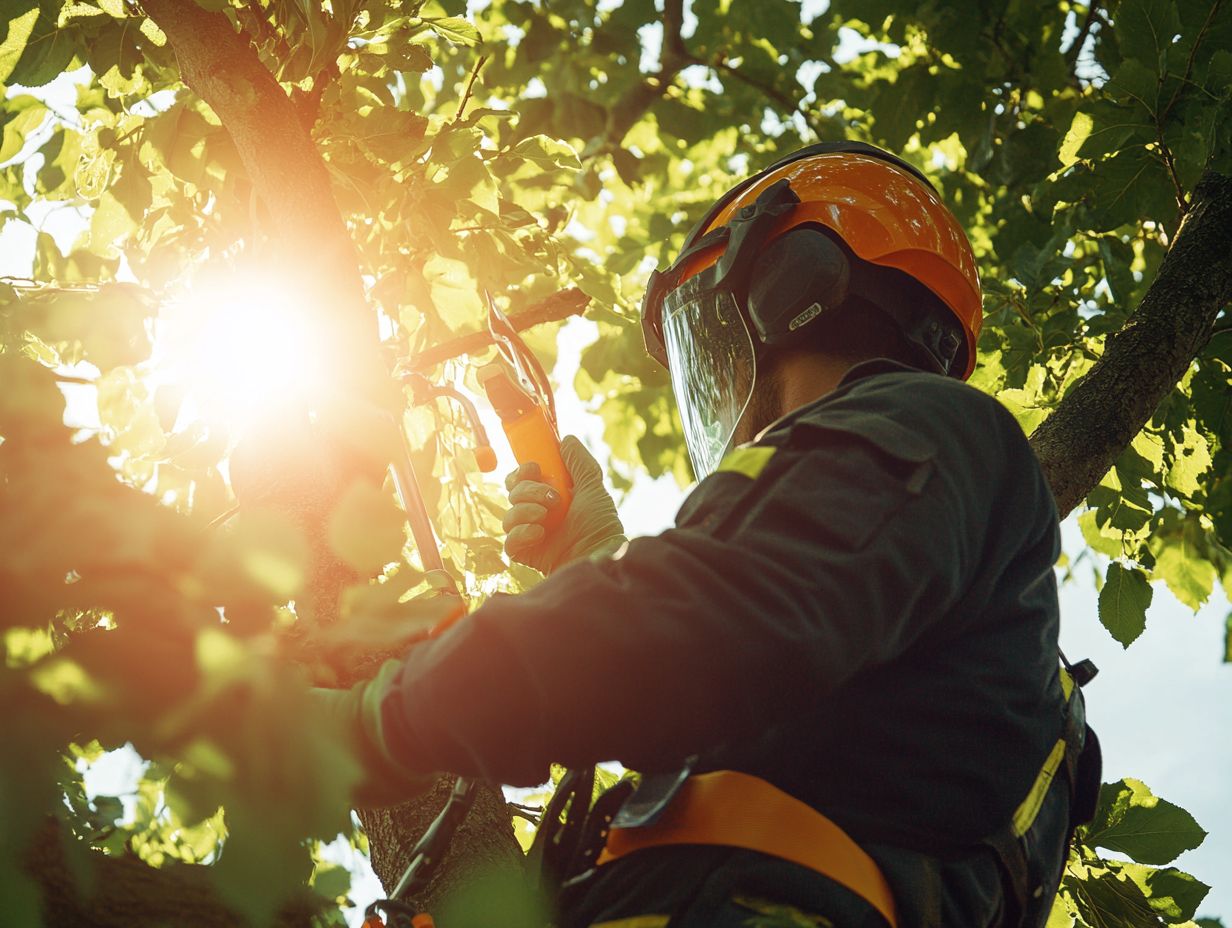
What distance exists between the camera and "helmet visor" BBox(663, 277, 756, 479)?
2074 millimetres

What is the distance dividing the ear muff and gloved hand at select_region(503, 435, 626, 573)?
633mm

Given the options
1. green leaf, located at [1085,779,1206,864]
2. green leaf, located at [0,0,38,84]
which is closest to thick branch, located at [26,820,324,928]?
green leaf, located at [1085,779,1206,864]

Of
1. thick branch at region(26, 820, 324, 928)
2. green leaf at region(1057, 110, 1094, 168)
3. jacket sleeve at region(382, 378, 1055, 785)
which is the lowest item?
thick branch at region(26, 820, 324, 928)

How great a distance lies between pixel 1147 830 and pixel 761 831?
162 centimetres

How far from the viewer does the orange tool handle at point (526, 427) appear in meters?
2.48

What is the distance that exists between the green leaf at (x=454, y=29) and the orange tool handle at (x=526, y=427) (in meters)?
1.09

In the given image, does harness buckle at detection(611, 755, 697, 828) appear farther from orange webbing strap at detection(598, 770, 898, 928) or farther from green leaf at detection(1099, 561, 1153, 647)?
green leaf at detection(1099, 561, 1153, 647)

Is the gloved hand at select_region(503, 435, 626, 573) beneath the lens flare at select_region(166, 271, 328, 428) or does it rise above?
beneath

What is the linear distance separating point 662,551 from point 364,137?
2294 millimetres

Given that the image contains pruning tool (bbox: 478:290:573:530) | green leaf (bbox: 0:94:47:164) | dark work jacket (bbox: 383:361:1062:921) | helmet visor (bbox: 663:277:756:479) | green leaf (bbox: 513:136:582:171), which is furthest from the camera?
green leaf (bbox: 0:94:47:164)

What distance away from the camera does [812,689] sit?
1.11 m

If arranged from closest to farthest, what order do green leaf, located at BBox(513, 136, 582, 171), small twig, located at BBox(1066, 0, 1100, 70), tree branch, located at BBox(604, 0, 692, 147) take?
green leaf, located at BBox(513, 136, 582, 171), small twig, located at BBox(1066, 0, 1100, 70), tree branch, located at BBox(604, 0, 692, 147)

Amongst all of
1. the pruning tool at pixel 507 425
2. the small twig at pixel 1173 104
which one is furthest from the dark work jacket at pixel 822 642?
the small twig at pixel 1173 104

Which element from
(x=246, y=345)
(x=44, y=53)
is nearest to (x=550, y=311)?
(x=246, y=345)
